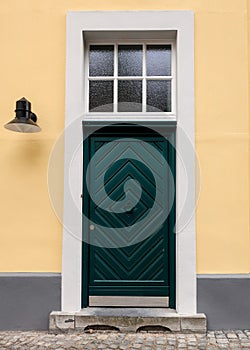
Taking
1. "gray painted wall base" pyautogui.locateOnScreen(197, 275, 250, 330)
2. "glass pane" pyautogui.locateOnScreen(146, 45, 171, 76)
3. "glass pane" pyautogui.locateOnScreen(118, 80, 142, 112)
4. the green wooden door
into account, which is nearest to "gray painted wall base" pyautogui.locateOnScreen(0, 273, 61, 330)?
the green wooden door

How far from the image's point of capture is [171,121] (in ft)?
17.5

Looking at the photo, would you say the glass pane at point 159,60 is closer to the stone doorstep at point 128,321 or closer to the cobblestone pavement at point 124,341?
the stone doorstep at point 128,321

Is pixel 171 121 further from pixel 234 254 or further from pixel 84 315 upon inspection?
pixel 84 315

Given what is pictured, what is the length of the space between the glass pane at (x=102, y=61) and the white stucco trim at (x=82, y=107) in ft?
0.87

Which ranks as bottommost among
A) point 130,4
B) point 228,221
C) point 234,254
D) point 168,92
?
point 234,254

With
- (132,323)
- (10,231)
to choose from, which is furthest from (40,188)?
(132,323)

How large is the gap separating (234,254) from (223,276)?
0.99 feet

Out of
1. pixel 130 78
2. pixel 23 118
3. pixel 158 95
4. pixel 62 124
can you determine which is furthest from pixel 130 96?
pixel 23 118

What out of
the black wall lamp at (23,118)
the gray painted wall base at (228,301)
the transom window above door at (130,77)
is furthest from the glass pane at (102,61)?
the gray painted wall base at (228,301)

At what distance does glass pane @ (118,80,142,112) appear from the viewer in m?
5.55

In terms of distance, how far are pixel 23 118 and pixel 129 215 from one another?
5.88 ft

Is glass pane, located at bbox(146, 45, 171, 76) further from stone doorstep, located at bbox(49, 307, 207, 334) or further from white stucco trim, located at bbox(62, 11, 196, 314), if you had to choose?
stone doorstep, located at bbox(49, 307, 207, 334)

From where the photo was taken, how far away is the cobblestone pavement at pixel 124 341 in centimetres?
457

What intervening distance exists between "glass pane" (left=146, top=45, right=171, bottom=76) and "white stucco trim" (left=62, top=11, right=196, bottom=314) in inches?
11.1
